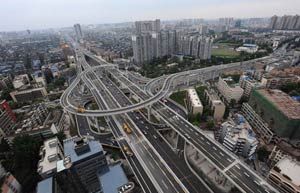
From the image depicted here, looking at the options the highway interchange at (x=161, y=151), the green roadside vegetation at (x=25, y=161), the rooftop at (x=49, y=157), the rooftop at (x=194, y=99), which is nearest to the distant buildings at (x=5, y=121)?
the green roadside vegetation at (x=25, y=161)

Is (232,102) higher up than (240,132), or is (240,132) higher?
(240,132)

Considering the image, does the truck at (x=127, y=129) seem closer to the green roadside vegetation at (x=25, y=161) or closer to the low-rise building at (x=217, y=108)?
the green roadside vegetation at (x=25, y=161)

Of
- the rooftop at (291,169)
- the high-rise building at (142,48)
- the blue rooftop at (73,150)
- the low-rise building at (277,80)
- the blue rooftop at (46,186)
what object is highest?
the high-rise building at (142,48)

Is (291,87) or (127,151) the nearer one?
(127,151)

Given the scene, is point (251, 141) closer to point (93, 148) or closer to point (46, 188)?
point (93, 148)

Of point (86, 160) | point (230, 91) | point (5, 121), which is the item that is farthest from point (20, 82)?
point (230, 91)

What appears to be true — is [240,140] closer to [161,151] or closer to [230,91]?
[161,151]

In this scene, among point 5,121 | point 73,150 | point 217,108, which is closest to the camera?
point 73,150
